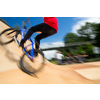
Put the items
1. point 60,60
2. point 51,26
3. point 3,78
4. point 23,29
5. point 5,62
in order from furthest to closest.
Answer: point 60,60 → point 23,29 → point 5,62 → point 51,26 → point 3,78

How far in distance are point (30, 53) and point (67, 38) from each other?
47.1m

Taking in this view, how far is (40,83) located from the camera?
1.98 meters

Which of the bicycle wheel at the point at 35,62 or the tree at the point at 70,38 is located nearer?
the bicycle wheel at the point at 35,62

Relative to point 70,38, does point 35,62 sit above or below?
above

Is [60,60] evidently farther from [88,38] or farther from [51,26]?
[88,38]

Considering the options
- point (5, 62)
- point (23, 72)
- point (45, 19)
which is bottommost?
point (23, 72)

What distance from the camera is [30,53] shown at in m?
2.55

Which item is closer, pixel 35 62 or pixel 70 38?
pixel 35 62

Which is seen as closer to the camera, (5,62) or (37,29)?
(37,29)

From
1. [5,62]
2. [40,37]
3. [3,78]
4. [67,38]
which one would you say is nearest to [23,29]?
[40,37]

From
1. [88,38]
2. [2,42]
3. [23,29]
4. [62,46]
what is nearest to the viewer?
[23,29]

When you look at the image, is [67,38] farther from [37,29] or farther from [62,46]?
[37,29]

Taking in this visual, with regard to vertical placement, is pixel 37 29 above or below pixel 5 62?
above

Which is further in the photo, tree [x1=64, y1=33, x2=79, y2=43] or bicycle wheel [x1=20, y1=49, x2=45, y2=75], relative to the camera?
tree [x1=64, y1=33, x2=79, y2=43]
